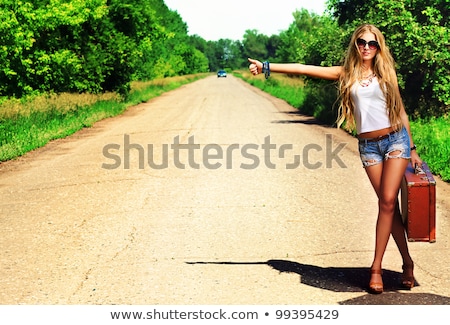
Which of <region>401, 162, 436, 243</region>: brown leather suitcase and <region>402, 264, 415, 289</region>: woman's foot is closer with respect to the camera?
<region>401, 162, 436, 243</region>: brown leather suitcase

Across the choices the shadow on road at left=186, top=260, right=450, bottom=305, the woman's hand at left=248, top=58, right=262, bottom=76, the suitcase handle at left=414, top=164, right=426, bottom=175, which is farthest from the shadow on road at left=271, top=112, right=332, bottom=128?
the suitcase handle at left=414, top=164, right=426, bottom=175

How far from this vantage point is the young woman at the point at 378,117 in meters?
4.61

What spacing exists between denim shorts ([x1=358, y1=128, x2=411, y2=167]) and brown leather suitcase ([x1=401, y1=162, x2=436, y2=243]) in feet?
0.65

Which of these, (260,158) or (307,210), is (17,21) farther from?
(307,210)

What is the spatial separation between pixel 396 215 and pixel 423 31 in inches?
504

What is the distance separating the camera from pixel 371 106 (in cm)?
465

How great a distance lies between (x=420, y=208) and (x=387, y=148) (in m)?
0.48

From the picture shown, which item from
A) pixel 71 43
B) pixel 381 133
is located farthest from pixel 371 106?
pixel 71 43

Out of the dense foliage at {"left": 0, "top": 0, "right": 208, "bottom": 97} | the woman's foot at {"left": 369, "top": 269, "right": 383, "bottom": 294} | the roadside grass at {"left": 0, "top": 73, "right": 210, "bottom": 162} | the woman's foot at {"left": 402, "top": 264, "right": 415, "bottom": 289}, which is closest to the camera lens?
the woman's foot at {"left": 369, "top": 269, "right": 383, "bottom": 294}

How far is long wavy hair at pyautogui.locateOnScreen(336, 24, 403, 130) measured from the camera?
4.59 m

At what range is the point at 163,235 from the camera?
22.0 feet

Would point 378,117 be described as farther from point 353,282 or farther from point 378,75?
point 353,282

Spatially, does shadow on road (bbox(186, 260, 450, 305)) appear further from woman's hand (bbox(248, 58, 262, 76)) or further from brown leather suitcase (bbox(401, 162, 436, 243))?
woman's hand (bbox(248, 58, 262, 76))

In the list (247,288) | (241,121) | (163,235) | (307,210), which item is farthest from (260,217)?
(241,121)
